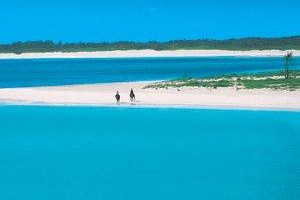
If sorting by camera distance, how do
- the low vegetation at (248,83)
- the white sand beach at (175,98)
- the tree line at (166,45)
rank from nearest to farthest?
1. the white sand beach at (175,98)
2. the low vegetation at (248,83)
3. the tree line at (166,45)

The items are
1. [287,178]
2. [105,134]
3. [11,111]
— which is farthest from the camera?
[11,111]

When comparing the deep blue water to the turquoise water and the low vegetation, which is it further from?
the turquoise water

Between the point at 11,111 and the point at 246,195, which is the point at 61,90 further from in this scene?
the point at 246,195

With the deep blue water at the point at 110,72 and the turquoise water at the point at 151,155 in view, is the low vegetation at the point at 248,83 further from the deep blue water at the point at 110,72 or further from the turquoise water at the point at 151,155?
the deep blue water at the point at 110,72

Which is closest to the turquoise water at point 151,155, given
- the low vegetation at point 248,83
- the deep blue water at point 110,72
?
the low vegetation at point 248,83

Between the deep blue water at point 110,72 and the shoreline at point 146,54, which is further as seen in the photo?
the shoreline at point 146,54

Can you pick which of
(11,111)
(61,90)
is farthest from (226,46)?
(11,111)
